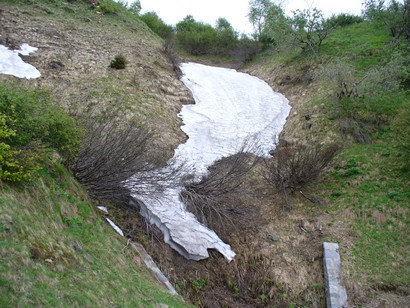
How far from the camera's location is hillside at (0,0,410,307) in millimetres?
4977

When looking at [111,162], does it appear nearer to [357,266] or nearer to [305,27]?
[357,266]

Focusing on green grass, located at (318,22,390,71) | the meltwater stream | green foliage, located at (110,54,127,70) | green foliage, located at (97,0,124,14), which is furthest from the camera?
green foliage, located at (97,0,124,14)

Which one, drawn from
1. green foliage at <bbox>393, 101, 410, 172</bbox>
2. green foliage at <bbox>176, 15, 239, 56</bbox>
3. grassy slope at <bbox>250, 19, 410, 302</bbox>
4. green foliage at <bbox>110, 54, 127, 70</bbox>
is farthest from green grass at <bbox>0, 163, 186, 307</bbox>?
green foliage at <bbox>176, 15, 239, 56</bbox>

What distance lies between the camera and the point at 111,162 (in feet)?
28.2

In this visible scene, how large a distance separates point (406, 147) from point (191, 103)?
35.6ft

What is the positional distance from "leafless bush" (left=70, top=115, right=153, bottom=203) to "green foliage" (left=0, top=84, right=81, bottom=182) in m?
1.57

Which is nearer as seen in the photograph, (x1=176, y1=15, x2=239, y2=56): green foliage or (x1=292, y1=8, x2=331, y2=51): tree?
(x1=292, y1=8, x2=331, y2=51): tree

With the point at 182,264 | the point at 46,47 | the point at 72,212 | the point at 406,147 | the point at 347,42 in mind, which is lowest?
the point at 182,264

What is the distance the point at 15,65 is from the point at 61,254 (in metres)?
12.3

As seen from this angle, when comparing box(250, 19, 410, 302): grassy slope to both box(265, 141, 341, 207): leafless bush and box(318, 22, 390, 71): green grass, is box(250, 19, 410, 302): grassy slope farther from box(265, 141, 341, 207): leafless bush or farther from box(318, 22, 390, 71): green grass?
box(318, 22, 390, 71): green grass

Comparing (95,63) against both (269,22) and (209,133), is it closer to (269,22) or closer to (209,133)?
(209,133)

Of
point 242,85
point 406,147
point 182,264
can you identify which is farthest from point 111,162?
point 242,85

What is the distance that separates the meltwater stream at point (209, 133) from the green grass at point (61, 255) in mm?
2368

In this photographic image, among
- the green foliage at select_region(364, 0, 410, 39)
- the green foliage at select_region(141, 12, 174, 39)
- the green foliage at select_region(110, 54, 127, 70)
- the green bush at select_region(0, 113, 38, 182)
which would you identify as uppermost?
the green foliage at select_region(364, 0, 410, 39)
